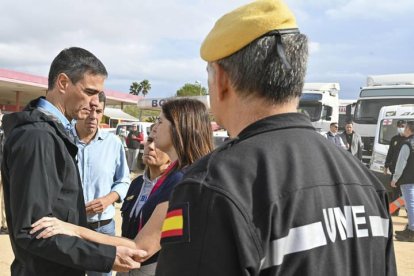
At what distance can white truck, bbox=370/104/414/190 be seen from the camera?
11.7 m

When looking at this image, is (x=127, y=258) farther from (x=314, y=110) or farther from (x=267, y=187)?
(x=314, y=110)

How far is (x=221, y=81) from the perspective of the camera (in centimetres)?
120

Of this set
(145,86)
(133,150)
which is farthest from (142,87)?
(133,150)

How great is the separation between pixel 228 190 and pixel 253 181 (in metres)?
0.07

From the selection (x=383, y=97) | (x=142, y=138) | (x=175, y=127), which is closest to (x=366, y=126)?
(x=383, y=97)

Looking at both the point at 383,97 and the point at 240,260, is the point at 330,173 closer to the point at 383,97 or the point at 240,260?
the point at 240,260

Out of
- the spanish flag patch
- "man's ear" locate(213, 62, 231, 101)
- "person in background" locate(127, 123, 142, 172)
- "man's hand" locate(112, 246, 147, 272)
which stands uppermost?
"man's ear" locate(213, 62, 231, 101)

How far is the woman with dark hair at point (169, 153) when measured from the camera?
219 centimetres

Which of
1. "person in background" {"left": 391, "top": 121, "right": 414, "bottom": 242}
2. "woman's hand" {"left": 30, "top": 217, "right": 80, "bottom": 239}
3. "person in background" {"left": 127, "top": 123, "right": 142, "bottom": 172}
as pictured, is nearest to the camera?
"woman's hand" {"left": 30, "top": 217, "right": 80, "bottom": 239}

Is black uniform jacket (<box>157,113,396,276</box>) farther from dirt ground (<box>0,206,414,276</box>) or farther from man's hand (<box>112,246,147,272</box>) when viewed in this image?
dirt ground (<box>0,206,414,276</box>)

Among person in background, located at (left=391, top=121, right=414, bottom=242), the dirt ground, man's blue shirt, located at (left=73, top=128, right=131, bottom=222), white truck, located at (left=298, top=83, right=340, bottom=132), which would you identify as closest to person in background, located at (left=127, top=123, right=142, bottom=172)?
white truck, located at (left=298, top=83, right=340, bottom=132)

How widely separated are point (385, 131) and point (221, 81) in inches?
478

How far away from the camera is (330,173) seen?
1139mm

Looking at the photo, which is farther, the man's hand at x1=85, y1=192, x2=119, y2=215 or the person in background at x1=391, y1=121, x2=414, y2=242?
the person in background at x1=391, y1=121, x2=414, y2=242
